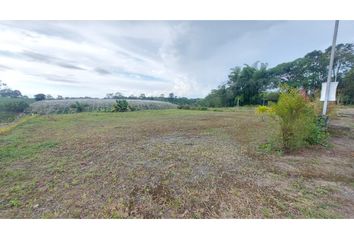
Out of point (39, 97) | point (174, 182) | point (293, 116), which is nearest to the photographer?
point (174, 182)

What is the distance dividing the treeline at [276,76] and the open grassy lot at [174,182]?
25.8 metres

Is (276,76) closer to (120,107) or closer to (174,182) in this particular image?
(120,107)

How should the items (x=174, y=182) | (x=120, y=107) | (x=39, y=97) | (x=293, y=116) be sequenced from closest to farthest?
(x=174, y=182) < (x=293, y=116) < (x=120, y=107) < (x=39, y=97)

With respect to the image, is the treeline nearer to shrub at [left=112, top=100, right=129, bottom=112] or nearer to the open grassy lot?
shrub at [left=112, top=100, right=129, bottom=112]

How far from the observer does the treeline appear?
24438 millimetres

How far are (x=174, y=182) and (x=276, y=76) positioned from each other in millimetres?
35242

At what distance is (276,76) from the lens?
30.8 meters

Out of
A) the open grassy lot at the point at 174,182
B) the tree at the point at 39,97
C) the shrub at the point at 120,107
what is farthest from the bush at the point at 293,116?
the tree at the point at 39,97

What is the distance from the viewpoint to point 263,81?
98.6 feet

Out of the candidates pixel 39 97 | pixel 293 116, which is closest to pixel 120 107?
pixel 293 116

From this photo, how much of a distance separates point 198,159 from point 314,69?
34.5 metres

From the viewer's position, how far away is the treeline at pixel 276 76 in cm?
2444

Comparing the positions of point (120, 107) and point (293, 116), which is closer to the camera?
point (293, 116)

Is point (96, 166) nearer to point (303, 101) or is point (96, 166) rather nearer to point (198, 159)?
point (198, 159)
